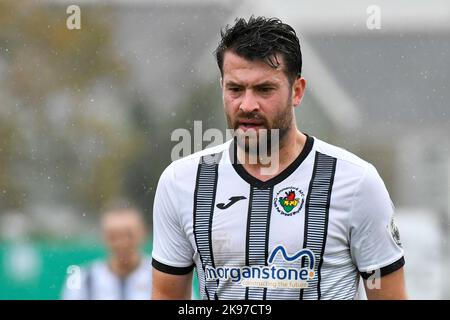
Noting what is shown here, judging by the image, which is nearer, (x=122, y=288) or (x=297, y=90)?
(x=297, y=90)

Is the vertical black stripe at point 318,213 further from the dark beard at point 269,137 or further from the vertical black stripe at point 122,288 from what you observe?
the vertical black stripe at point 122,288

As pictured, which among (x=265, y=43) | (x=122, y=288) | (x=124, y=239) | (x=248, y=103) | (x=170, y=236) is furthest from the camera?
(x=124, y=239)

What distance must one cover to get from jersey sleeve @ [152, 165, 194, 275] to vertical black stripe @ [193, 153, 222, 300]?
0.25 feet

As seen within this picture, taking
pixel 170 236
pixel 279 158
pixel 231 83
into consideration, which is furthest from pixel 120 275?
pixel 231 83

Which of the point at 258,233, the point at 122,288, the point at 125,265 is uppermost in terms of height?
the point at 258,233

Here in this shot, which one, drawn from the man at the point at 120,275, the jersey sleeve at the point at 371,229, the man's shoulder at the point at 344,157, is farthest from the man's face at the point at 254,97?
the man at the point at 120,275

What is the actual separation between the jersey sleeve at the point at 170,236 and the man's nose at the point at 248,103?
39cm

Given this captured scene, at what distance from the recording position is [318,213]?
9.48 ft

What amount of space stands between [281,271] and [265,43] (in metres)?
0.73

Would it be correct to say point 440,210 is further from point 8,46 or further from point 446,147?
point 8,46

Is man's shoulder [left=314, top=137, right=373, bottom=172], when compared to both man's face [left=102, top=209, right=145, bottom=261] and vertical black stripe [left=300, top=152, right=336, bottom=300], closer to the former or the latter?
vertical black stripe [left=300, top=152, right=336, bottom=300]

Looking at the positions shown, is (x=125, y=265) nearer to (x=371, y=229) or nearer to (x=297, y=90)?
(x=297, y=90)
